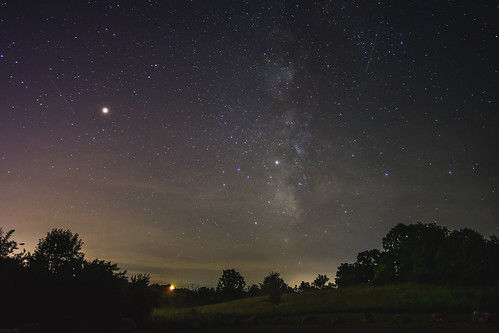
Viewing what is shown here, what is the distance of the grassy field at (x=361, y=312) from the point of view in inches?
941

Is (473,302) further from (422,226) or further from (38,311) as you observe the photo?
(38,311)

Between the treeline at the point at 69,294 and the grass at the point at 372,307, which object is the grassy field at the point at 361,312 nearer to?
the grass at the point at 372,307

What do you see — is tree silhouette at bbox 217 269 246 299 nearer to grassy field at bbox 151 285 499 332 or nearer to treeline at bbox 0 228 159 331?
grassy field at bbox 151 285 499 332

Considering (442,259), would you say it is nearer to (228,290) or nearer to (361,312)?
(361,312)

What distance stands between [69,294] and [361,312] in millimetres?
28483

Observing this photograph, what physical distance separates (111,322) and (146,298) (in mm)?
2712

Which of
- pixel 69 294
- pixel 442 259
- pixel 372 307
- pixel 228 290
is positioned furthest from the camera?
pixel 228 290

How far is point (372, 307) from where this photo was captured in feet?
119

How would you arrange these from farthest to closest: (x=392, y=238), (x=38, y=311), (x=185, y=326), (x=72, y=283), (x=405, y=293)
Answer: (x=392, y=238) < (x=405, y=293) < (x=185, y=326) < (x=72, y=283) < (x=38, y=311)

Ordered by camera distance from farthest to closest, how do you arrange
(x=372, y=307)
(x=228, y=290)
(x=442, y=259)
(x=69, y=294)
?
(x=228, y=290), (x=442, y=259), (x=372, y=307), (x=69, y=294)

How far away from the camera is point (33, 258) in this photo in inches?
851

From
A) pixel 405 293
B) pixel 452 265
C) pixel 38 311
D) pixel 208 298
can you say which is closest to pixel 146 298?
pixel 38 311

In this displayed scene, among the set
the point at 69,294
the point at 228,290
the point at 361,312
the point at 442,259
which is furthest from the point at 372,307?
the point at 228,290

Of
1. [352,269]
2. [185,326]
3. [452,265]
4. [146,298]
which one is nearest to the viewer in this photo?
[146,298]
